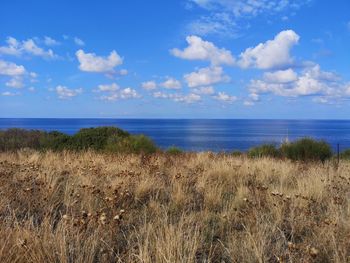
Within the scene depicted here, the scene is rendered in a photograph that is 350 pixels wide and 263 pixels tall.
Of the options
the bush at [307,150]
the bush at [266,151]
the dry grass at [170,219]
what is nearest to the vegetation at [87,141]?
the bush at [266,151]

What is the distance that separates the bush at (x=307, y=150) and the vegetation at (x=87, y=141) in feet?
21.1

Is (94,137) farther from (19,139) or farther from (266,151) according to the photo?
(266,151)

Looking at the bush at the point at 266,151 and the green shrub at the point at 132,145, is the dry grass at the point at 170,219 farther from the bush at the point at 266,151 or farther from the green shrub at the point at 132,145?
the bush at the point at 266,151

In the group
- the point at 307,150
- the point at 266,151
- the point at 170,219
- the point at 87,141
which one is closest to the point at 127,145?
the point at 87,141

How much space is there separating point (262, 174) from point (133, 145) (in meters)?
10.0

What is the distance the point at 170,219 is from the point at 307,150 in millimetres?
15220

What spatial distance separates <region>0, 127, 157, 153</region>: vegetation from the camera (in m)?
19.2

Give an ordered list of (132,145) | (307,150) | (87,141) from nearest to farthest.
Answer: (132,145)
(307,150)
(87,141)

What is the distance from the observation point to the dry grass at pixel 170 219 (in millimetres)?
3904

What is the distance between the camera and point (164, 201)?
706 cm

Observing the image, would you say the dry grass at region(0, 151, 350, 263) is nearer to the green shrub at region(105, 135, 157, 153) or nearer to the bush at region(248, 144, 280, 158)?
the green shrub at region(105, 135, 157, 153)

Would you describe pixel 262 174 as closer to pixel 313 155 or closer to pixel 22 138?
pixel 313 155

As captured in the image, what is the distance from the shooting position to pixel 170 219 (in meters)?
5.65

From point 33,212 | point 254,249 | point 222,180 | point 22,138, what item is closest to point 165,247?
point 254,249
